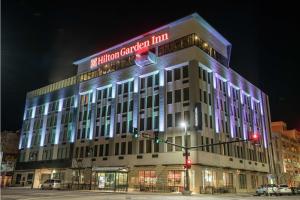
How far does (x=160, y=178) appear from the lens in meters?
47.7

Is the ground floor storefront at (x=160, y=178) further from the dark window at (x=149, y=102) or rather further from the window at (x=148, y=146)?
the dark window at (x=149, y=102)

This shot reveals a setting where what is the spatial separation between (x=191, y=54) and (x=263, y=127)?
104ft

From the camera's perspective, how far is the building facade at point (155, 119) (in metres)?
48.5

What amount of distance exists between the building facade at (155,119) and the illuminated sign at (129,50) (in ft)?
0.76

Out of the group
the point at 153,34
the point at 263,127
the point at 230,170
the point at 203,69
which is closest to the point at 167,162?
the point at 230,170

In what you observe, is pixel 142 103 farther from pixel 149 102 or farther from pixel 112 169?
pixel 112 169

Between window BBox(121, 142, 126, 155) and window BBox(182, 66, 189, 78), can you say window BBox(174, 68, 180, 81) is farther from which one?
window BBox(121, 142, 126, 155)

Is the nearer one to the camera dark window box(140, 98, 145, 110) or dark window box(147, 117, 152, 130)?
dark window box(147, 117, 152, 130)

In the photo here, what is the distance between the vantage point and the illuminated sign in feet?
186

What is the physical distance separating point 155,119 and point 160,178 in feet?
33.6

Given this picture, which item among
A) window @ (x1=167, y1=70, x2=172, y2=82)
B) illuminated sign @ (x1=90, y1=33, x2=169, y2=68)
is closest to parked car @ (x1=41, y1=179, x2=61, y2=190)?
window @ (x1=167, y1=70, x2=172, y2=82)

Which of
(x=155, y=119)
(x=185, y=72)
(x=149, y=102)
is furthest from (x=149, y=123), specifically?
(x=185, y=72)

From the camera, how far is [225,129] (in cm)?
5459

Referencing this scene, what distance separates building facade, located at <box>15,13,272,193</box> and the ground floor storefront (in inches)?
6.6
